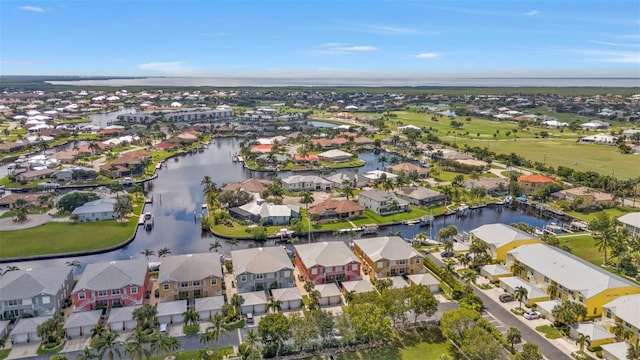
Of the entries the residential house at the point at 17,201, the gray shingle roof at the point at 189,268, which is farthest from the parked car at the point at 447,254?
the residential house at the point at 17,201

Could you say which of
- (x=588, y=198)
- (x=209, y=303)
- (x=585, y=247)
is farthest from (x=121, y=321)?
(x=588, y=198)

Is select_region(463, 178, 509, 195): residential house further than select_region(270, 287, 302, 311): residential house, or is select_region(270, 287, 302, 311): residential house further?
select_region(463, 178, 509, 195): residential house

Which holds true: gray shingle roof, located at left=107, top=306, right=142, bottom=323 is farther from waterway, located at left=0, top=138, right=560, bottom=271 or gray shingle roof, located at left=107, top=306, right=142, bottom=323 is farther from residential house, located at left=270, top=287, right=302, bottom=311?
waterway, located at left=0, top=138, right=560, bottom=271

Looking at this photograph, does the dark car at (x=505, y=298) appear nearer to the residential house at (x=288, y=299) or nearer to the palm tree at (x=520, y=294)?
the palm tree at (x=520, y=294)

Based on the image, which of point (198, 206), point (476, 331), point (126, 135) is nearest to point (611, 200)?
point (476, 331)

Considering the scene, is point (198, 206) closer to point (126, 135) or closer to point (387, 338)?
point (387, 338)

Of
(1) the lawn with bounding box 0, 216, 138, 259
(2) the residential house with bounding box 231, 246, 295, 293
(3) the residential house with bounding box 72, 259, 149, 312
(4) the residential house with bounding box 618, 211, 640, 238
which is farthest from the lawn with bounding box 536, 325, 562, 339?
(1) the lawn with bounding box 0, 216, 138, 259

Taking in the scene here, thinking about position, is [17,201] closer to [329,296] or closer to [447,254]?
[329,296]
